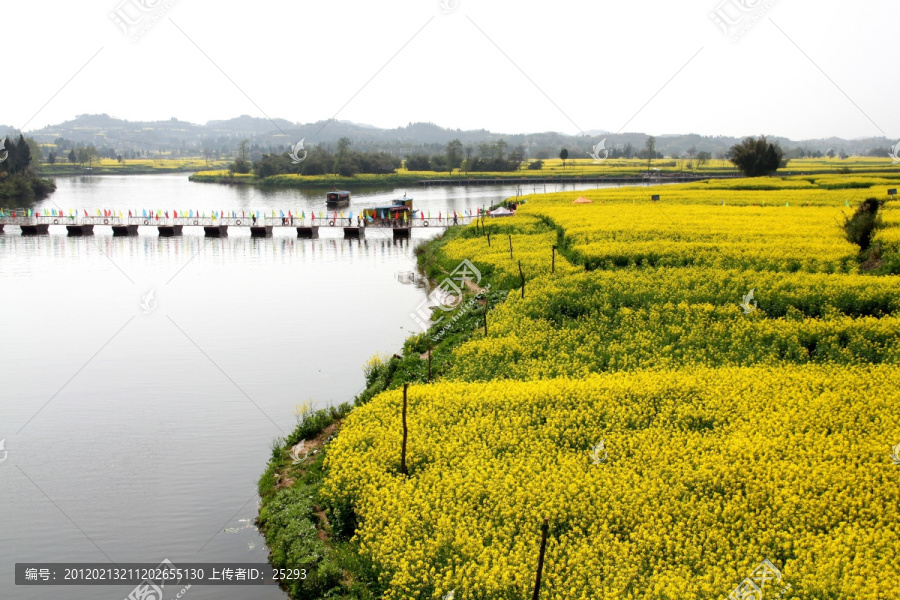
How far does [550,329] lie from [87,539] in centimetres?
1155

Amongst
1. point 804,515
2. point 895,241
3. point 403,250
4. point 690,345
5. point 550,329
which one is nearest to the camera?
point 804,515

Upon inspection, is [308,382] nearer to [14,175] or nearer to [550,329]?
[550,329]

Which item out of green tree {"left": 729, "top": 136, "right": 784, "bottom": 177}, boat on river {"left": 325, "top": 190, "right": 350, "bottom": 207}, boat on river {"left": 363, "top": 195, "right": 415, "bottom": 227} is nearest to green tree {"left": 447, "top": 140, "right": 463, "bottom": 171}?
boat on river {"left": 325, "top": 190, "right": 350, "bottom": 207}

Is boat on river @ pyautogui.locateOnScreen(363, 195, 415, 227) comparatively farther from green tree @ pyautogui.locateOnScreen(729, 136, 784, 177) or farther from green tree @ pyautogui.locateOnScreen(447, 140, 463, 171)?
green tree @ pyautogui.locateOnScreen(447, 140, 463, 171)

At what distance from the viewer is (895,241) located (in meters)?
24.0

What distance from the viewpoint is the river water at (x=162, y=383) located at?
1211 cm

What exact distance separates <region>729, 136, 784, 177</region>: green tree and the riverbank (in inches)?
2040

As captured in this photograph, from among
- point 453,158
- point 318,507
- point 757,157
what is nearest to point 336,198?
point 757,157

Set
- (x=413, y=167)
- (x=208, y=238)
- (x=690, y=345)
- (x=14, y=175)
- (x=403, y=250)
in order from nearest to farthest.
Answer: (x=690, y=345) → (x=403, y=250) → (x=208, y=238) → (x=14, y=175) → (x=413, y=167)

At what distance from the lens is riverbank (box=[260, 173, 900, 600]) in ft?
30.6

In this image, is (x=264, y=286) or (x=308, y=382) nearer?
(x=308, y=382)

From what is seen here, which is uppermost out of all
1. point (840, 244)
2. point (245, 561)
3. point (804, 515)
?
point (840, 244)

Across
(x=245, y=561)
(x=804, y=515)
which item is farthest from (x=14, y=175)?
(x=804, y=515)

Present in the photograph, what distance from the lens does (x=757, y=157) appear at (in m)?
71.6
